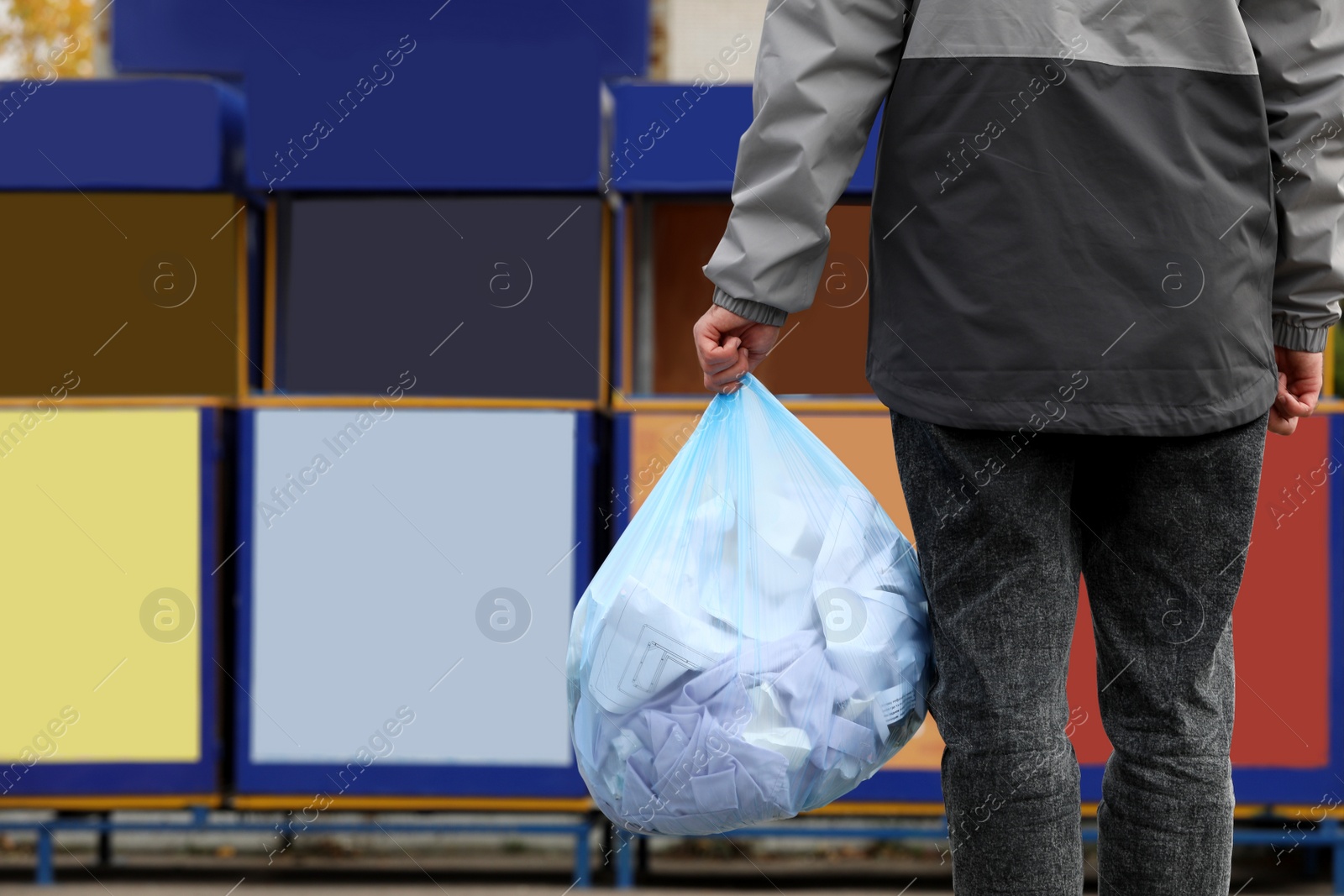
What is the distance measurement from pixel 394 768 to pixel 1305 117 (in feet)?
8.13

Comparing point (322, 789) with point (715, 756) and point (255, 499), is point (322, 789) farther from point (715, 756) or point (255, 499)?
point (715, 756)

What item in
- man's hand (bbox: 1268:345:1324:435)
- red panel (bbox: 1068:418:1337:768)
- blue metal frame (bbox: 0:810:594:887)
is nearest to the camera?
man's hand (bbox: 1268:345:1324:435)

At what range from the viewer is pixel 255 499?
3.21 meters

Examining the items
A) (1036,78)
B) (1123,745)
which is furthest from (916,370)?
(1123,745)

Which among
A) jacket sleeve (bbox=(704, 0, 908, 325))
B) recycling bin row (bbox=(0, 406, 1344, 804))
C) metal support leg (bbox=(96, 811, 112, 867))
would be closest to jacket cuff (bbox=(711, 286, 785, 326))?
jacket sleeve (bbox=(704, 0, 908, 325))

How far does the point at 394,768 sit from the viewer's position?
3.22 metres

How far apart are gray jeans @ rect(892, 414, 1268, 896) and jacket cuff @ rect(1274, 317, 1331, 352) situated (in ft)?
0.58

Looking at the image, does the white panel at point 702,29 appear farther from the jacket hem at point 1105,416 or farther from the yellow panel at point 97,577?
the jacket hem at point 1105,416

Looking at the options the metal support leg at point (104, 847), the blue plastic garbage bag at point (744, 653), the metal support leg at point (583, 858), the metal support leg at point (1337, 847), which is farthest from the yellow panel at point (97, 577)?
the metal support leg at point (1337, 847)

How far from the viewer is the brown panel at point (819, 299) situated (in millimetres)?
3441

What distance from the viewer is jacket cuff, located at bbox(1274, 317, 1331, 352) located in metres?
1.61

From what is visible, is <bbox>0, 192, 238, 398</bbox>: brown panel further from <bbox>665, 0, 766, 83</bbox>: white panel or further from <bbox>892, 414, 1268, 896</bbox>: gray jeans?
<bbox>892, 414, 1268, 896</bbox>: gray jeans

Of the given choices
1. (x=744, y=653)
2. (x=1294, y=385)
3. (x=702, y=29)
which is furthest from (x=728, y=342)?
(x=702, y=29)

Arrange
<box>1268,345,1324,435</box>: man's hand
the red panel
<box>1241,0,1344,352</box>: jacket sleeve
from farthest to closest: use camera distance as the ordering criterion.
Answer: the red panel → <box>1268,345,1324,435</box>: man's hand → <box>1241,0,1344,352</box>: jacket sleeve
